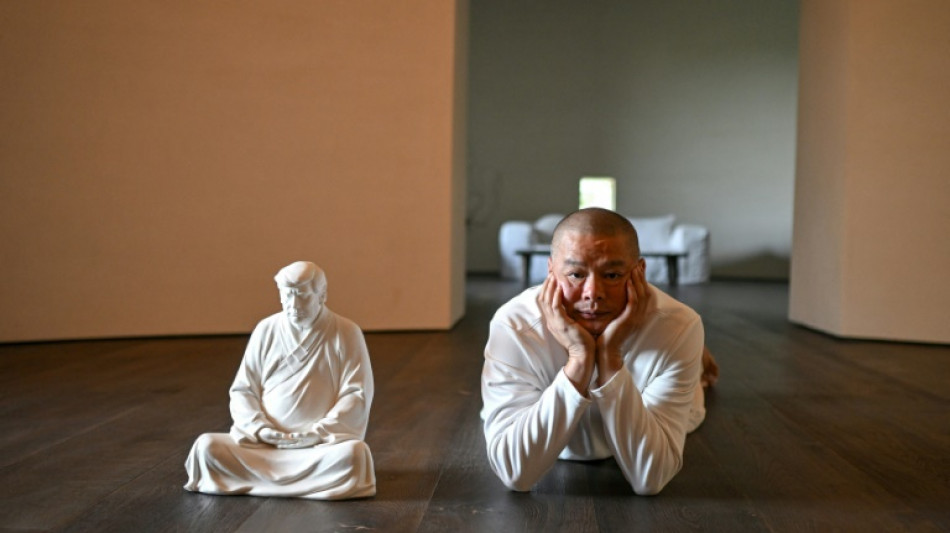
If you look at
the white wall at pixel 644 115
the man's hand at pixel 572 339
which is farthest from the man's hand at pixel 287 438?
the white wall at pixel 644 115

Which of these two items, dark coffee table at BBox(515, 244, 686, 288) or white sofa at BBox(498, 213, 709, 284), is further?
white sofa at BBox(498, 213, 709, 284)

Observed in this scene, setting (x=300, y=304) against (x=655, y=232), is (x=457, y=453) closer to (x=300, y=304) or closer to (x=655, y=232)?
(x=300, y=304)

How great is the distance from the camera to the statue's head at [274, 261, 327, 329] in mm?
3012

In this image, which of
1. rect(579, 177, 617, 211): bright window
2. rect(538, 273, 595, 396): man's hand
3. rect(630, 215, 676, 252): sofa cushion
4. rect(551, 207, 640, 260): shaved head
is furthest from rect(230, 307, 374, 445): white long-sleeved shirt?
rect(579, 177, 617, 211): bright window

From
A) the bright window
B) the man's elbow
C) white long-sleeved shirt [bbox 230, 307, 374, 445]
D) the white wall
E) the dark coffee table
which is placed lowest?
the dark coffee table

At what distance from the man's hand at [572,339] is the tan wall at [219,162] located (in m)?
4.64

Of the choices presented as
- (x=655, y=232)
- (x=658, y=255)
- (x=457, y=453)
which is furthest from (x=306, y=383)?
(x=655, y=232)

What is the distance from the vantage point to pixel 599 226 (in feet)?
9.50

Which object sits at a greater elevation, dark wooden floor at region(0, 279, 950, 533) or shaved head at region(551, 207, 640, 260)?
shaved head at region(551, 207, 640, 260)

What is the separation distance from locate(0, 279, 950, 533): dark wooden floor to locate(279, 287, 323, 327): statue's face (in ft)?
1.90

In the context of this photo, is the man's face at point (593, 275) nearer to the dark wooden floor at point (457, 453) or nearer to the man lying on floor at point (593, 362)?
the man lying on floor at point (593, 362)

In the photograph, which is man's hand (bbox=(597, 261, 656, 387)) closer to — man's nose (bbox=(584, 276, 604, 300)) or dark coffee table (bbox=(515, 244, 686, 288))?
man's nose (bbox=(584, 276, 604, 300))

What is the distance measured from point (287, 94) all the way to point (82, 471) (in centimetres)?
438

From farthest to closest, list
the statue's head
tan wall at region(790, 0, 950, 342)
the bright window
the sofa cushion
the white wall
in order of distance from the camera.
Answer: the bright window
the white wall
the sofa cushion
tan wall at region(790, 0, 950, 342)
the statue's head
